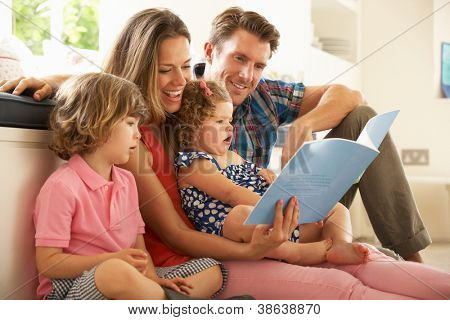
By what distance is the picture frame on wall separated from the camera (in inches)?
101

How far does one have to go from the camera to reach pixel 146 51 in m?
1.30

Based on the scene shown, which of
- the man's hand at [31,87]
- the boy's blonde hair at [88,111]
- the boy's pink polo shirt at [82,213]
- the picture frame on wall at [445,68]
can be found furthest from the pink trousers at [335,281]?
the picture frame on wall at [445,68]

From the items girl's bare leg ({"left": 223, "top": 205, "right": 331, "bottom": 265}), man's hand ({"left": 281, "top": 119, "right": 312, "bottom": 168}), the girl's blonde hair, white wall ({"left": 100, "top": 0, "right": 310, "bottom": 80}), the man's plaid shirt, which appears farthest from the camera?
white wall ({"left": 100, "top": 0, "right": 310, "bottom": 80})

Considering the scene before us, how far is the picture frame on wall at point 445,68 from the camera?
8.45 ft

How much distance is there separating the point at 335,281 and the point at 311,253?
116 mm

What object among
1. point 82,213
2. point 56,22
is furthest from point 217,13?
point 82,213

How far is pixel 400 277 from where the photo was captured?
1.14 m

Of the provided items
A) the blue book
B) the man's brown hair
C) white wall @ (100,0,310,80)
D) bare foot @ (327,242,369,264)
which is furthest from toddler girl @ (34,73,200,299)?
white wall @ (100,0,310,80)

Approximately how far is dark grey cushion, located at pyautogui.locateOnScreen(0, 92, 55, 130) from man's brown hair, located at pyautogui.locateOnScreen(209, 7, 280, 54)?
0.72m

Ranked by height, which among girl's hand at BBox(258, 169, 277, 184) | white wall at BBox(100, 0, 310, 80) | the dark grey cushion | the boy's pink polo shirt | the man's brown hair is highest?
white wall at BBox(100, 0, 310, 80)

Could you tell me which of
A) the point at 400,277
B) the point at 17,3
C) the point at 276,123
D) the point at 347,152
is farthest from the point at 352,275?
the point at 17,3

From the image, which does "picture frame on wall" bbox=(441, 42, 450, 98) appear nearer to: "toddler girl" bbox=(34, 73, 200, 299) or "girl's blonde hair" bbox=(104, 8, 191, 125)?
"girl's blonde hair" bbox=(104, 8, 191, 125)
